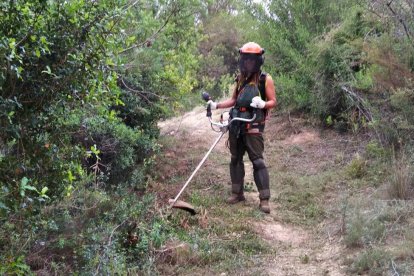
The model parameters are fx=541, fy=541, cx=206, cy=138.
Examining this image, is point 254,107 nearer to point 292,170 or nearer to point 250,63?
point 250,63

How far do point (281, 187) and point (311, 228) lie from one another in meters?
1.64

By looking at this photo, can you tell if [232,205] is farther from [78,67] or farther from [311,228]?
[78,67]

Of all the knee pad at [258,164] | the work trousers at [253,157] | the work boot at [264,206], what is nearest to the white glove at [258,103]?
the work trousers at [253,157]

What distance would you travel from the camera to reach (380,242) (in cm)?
535

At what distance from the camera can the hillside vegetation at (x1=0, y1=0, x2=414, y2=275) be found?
3.82 metres

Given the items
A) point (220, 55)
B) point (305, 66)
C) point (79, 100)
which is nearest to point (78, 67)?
point (79, 100)

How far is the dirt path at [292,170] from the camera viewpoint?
560 centimetres

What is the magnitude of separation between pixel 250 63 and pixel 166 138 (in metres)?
3.74

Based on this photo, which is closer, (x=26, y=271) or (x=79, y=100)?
(x=79, y=100)

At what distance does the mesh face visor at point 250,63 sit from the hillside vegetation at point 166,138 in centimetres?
137

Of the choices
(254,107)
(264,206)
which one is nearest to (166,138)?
(264,206)

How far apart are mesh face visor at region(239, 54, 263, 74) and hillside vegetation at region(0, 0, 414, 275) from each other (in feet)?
4.48

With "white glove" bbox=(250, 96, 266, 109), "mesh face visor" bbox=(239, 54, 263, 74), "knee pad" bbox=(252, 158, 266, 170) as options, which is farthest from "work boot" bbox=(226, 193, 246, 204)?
"mesh face visor" bbox=(239, 54, 263, 74)

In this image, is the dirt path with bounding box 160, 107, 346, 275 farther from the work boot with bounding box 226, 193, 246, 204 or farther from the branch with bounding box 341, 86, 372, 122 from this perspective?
the branch with bounding box 341, 86, 372, 122
